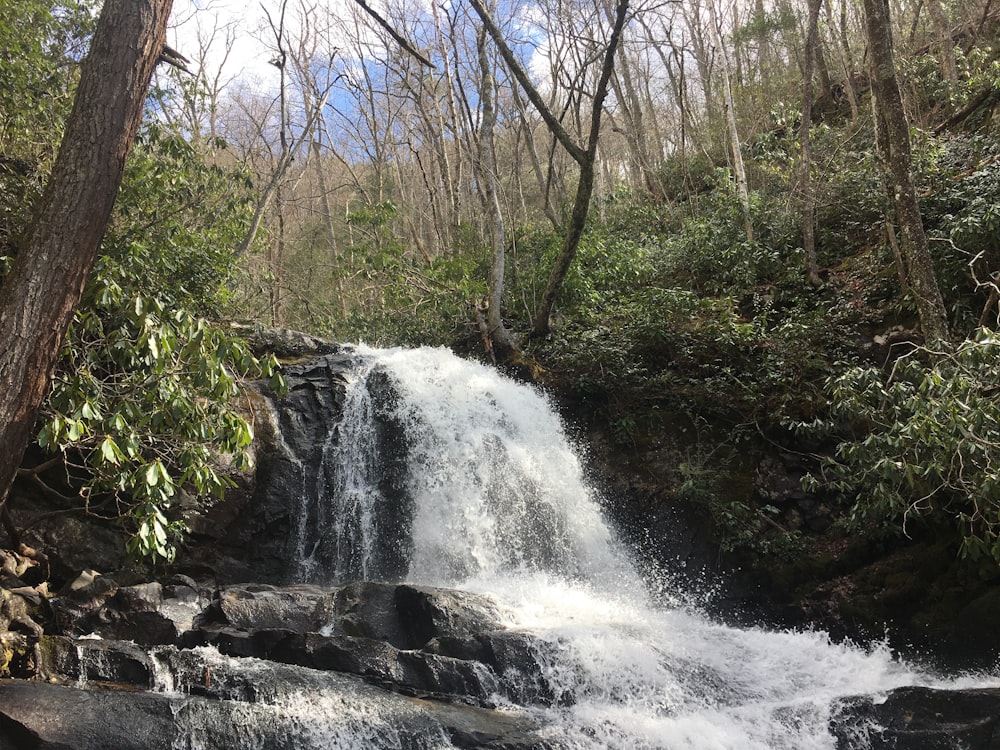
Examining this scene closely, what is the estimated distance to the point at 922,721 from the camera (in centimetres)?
470

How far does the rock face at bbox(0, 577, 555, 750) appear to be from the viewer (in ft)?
14.2

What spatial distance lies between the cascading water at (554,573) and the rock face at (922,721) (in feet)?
0.63

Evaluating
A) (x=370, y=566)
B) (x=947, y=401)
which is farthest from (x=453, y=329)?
(x=947, y=401)

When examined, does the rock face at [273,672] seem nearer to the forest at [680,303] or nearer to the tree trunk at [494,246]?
the forest at [680,303]

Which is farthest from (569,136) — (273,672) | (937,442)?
(273,672)

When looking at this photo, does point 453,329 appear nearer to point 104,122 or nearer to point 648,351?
point 648,351

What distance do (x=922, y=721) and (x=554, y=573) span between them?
4641 mm

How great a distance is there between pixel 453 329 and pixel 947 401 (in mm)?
9460

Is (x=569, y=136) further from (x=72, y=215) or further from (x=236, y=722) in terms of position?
(x=236, y=722)

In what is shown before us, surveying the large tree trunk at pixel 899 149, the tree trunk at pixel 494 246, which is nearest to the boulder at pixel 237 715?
the large tree trunk at pixel 899 149

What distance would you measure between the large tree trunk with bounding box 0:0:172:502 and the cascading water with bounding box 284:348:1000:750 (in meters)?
4.23

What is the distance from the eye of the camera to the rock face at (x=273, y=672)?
4.32 metres

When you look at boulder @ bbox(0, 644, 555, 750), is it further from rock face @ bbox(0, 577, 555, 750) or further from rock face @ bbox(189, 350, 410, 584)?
rock face @ bbox(189, 350, 410, 584)

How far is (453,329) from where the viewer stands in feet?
44.6
